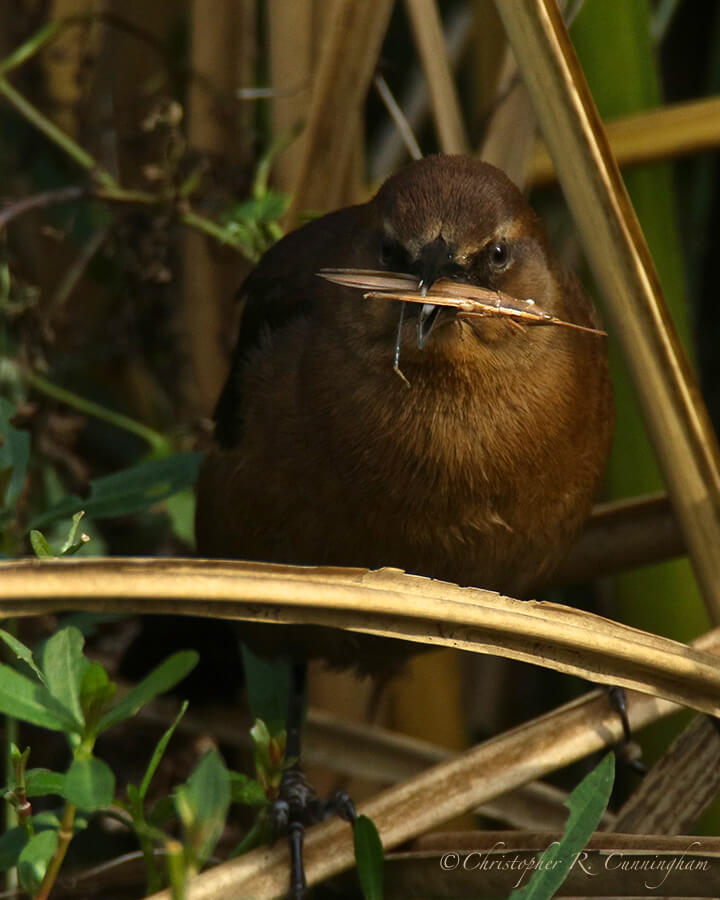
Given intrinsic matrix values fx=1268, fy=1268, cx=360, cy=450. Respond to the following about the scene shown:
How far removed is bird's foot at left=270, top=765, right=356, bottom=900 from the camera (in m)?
1.70

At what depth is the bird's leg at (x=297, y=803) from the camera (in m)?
1.72

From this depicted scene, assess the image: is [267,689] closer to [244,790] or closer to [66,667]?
[244,790]

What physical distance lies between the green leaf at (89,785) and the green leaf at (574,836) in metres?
0.45

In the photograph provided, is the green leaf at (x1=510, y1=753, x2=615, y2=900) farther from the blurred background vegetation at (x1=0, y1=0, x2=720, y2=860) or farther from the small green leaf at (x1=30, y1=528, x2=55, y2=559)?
the blurred background vegetation at (x1=0, y1=0, x2=720, y2=860)

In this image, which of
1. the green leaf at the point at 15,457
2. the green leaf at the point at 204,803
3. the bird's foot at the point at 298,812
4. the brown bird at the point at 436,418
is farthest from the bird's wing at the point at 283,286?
the green leaf at the point at 204,803

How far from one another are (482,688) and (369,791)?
0.41 m

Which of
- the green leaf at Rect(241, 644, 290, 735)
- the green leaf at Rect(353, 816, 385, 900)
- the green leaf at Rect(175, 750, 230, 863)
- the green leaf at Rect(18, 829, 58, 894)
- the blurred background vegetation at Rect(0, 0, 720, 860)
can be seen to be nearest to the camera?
the green leaf at Rect(175, 750, 230, 863)

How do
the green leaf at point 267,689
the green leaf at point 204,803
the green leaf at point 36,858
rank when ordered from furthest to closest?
the green leaf at point 267,689 < the green leaf at point 36,858 < the green leaf at point 204,803

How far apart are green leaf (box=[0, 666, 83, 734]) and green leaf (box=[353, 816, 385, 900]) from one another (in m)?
0.40

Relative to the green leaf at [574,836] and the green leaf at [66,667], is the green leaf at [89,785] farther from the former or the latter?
the green leaf at [574,836]

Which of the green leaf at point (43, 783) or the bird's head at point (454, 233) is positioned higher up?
the bird's head at point (454, 233)

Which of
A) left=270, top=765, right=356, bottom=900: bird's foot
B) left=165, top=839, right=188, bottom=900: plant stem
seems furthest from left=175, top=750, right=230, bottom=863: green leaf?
left=270, top=765, right=356, bottom=900: bird's foot

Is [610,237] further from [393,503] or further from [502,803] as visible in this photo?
[502,803]

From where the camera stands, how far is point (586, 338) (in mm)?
2139
